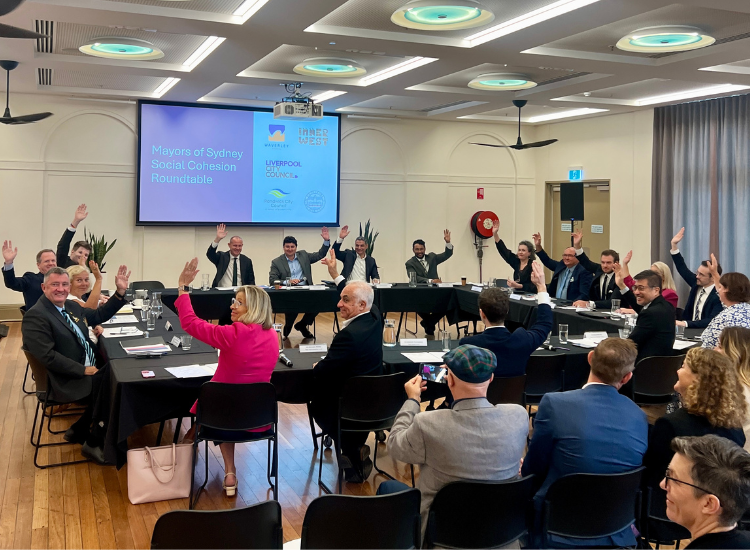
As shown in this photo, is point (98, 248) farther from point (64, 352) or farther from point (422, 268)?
point (64, 352)

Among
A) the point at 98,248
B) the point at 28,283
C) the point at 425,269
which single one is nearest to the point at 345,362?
the point at 28,283

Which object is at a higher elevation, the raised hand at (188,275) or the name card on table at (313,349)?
the raised hand at (188,275)

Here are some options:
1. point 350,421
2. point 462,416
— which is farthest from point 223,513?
point 350,421

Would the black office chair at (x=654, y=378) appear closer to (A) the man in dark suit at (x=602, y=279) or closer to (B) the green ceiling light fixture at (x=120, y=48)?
(A) the man in dark suit at (x=602, y=279)

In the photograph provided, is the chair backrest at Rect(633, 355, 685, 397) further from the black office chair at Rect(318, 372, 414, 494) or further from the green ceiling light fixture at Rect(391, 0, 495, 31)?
the green ceiling light fixture at Rect(391, 0, 495, 31)

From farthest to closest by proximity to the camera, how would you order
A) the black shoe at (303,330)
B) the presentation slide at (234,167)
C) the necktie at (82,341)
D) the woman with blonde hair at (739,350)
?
1. the presentation slide at (234,167)
2. the black shoe at (303,330)
3. the necktie at (82,341)
4. the woman with blonde hair at (739,350)

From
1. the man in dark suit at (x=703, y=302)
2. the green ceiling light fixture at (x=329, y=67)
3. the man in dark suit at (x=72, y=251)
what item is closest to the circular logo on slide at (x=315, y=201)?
the green ceiling light fixture at (x=329, y=67)

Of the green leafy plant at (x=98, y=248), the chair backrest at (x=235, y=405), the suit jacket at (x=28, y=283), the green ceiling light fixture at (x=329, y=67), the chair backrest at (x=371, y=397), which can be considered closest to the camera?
the chair backrest at (x=235, y=405)

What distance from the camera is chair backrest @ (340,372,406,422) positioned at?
419 centimetres

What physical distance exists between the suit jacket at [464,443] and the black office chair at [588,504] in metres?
0.21

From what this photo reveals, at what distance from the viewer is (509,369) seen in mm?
4391

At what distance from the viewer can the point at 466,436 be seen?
254 cm


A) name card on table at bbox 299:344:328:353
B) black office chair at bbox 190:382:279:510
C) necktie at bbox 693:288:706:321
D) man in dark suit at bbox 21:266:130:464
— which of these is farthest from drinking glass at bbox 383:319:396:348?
necktie at bbox 693:288:706:321

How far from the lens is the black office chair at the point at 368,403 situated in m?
4.20
